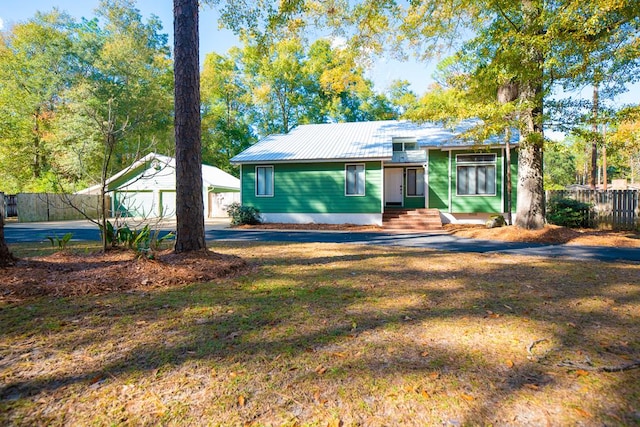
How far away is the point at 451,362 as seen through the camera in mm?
2414

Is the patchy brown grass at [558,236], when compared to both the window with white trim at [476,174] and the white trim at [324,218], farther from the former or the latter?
the white trim at [324,218]

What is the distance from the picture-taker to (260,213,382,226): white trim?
15.3 metres

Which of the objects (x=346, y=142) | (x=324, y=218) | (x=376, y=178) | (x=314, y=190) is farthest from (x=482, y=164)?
(x=314, y=190)

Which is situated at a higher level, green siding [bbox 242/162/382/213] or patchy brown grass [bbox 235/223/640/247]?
green siding [bbox 242/162/382/213]

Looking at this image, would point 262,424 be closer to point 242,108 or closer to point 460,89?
point 460,89

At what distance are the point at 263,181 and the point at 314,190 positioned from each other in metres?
2.61

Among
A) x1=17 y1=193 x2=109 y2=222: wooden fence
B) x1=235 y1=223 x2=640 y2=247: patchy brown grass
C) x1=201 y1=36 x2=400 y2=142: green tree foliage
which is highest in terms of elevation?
x1=201 y1=36 x2=400 y2=142: green tree foliage

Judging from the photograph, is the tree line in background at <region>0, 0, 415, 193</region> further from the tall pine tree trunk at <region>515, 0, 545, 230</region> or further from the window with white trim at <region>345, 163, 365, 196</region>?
the tall pine tree trunk at <region>515, 0, 545, 230</region>

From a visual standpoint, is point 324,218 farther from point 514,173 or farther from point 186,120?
point 186,120

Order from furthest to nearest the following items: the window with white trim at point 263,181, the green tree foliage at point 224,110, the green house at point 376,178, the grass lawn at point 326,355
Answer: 1. the green tree foliage at point 224,110
2. the window with white trim at point 263,181
3. the green house at point 376,178
4. the grass lawn at point 326,355

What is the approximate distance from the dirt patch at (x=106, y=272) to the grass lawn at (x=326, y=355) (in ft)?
0.78

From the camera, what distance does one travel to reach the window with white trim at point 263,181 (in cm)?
1650

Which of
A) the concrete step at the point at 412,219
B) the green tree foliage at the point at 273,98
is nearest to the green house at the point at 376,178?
the concrete step at the point at 412,219

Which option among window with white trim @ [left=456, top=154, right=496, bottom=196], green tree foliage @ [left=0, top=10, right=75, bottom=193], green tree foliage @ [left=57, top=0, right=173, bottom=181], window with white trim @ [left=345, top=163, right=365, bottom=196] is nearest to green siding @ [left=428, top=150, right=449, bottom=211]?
window with white trim @ [left=456, top=154, right=496, bottom=196]
